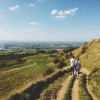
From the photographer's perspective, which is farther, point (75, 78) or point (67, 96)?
point (75, 78)

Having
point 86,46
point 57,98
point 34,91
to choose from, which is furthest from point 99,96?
point 86,46

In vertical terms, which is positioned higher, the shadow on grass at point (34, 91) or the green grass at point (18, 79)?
the shadow on grass at point (34, 91)

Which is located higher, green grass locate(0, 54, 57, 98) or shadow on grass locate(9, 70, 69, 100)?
shadow on grass locate(9, 70, 69, 100)

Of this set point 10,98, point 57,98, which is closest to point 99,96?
point 57,98

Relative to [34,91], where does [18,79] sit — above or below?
below

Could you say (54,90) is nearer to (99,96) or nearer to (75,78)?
(99,96)

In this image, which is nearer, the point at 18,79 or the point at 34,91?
the point at 34,91

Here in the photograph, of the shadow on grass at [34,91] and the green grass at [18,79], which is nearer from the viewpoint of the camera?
the shadow on grass at [34,91]

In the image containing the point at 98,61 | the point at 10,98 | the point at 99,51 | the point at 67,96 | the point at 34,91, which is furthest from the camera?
the point at 99,51

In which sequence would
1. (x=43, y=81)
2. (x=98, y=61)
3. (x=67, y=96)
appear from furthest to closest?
1. (x=98, y=61)
2. (x=43, y=81)
3. (x=67, y=96)

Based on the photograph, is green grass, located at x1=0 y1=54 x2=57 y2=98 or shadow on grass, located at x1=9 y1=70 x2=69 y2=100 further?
green grass, located at x1=0 y1=54 x2=57 y2=98

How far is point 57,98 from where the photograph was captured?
20875mm

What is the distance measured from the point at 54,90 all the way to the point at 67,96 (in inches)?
116

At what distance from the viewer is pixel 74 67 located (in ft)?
107
